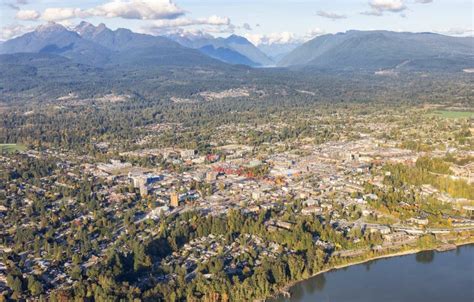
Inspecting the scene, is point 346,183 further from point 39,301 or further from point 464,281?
point 39,301

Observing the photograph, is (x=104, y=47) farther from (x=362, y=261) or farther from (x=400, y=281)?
(x=400, y=281)

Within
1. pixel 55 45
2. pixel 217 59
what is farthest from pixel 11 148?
pixel 55 45

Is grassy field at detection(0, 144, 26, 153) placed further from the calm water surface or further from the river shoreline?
the calm water surface

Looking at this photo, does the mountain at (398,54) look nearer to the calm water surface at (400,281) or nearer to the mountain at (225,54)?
the mountain at (225,54)

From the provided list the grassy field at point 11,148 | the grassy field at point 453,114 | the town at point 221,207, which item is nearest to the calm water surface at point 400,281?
the town at point 221,207

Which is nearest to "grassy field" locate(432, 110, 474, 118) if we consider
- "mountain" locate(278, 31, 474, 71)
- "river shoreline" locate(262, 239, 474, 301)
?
"river shoreline" locate(262, 239, 474, 301)

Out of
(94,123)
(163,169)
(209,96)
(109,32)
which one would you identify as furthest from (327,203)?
(109,32)

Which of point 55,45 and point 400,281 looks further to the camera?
point 55,45
